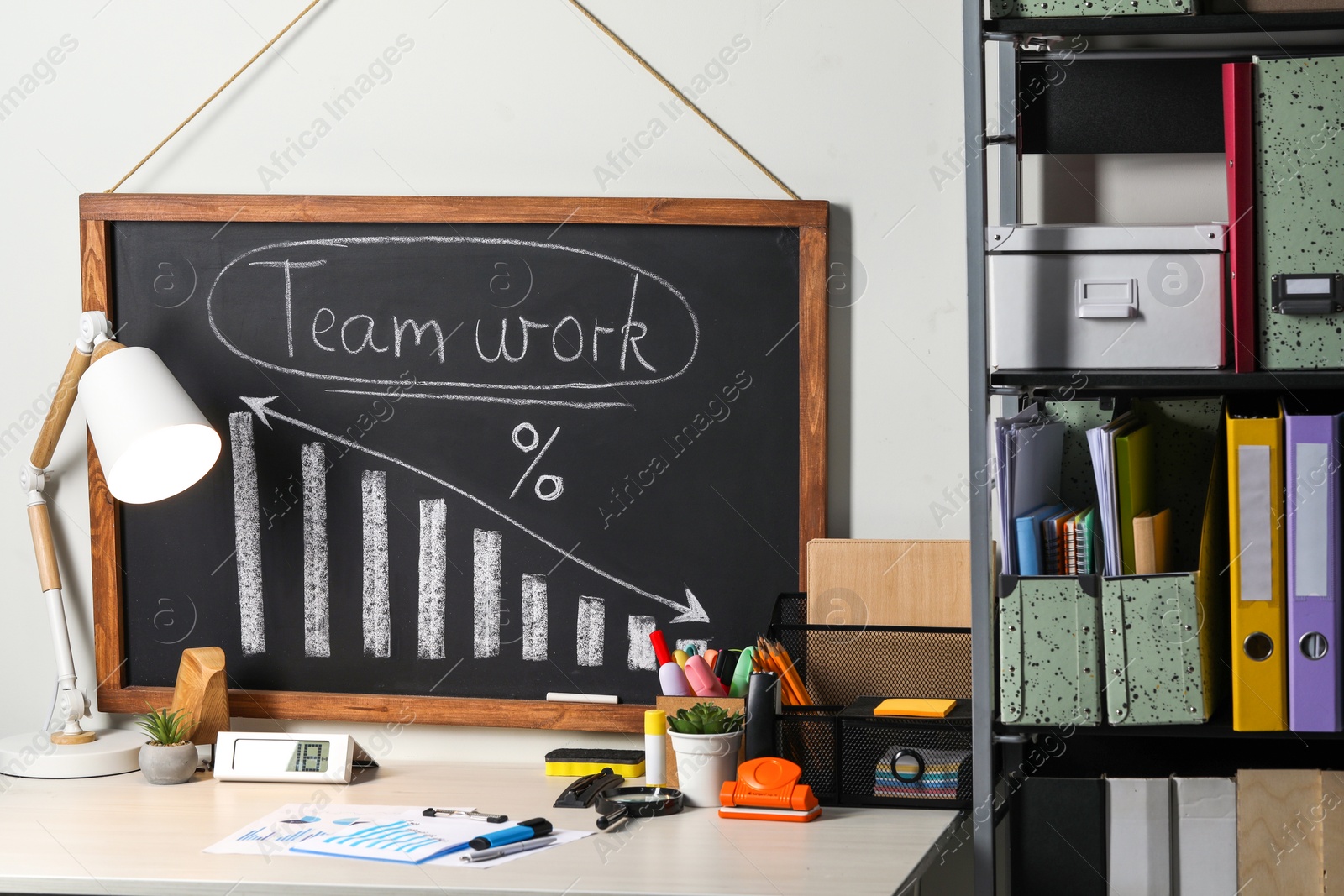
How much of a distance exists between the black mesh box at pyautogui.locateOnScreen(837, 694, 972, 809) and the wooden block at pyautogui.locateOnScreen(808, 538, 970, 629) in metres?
0.20

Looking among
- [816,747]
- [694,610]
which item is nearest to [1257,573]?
[816,747]

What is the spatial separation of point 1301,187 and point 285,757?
1.42 m

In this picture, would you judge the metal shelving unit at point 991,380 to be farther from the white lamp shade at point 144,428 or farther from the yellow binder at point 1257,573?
the white lamp shade at point 144,428

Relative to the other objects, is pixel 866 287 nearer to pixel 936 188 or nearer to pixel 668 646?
pixel 936 188

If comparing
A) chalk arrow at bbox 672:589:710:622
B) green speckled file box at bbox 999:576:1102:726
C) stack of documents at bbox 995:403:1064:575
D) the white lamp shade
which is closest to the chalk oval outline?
the white lamp shade

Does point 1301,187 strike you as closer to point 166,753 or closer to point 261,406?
point 261,406

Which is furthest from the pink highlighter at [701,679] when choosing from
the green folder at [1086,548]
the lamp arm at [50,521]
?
the lamp arm at [50,521]

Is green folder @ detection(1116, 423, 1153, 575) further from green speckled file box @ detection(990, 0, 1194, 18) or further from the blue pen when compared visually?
the blue pen

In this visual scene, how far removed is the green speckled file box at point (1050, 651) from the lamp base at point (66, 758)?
1189mm

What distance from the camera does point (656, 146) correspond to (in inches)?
69.4

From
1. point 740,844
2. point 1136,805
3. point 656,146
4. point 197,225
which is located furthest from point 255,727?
point 1136,805

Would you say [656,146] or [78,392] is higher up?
[656,146]

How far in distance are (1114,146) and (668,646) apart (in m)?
0.92

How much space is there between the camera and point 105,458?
1651 mm
